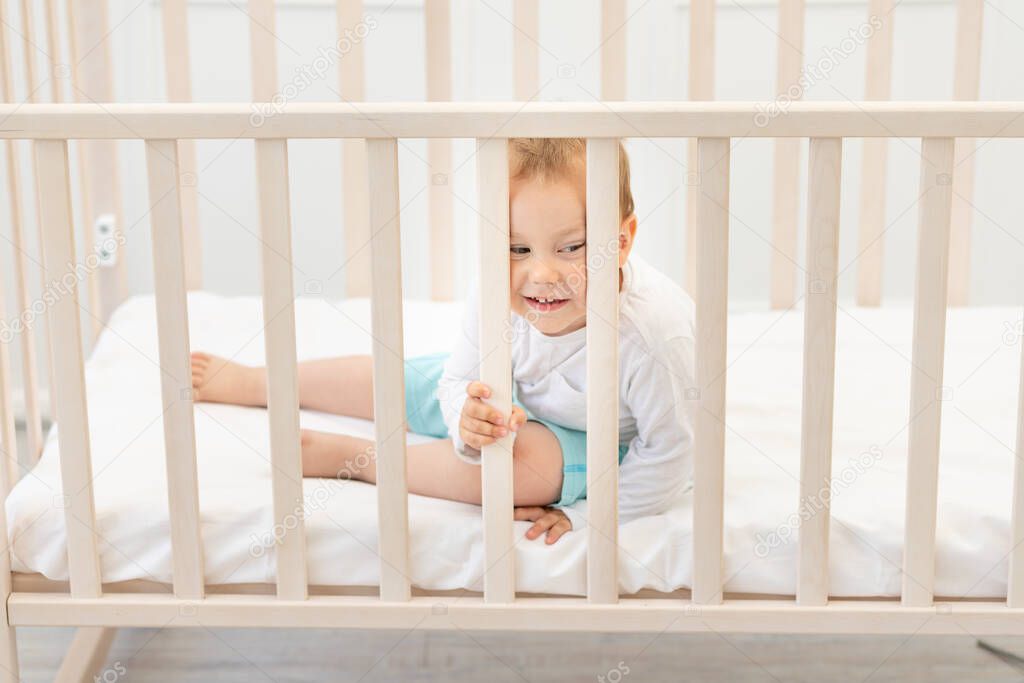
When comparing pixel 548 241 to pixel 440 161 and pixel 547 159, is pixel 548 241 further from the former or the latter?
pixel 440 161

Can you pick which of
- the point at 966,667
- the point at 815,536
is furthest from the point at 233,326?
the point at 966,667

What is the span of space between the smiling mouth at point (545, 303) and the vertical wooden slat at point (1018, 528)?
0.40 m

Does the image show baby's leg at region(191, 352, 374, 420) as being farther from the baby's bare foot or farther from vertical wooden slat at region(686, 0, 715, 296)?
vertical wooden slat at region(686, 0, 715, 296)

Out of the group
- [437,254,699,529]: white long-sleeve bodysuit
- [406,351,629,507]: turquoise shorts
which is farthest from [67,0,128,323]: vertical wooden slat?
[437,254,699,529]: white long-sleeve bodysuit

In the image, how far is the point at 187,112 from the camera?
3.22ft

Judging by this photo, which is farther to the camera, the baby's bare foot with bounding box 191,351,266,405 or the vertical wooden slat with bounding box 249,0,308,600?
the baby's bare foot with bounding box 191,351,266,405

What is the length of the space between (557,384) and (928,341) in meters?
0.36

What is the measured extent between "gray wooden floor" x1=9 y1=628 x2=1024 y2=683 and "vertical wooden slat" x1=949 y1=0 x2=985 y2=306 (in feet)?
1.82

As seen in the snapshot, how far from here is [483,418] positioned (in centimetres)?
103

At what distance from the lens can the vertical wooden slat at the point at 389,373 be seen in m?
0.99

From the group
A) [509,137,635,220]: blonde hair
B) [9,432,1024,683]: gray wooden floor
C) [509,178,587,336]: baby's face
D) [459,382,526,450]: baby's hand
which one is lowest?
[9,432,1024,683]: gray wooden floor

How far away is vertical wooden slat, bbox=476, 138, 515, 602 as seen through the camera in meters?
0.99

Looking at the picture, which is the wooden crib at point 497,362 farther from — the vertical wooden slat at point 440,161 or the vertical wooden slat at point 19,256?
the vertical wooden slat at point 440,161

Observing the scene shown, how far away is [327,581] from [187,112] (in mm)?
433
